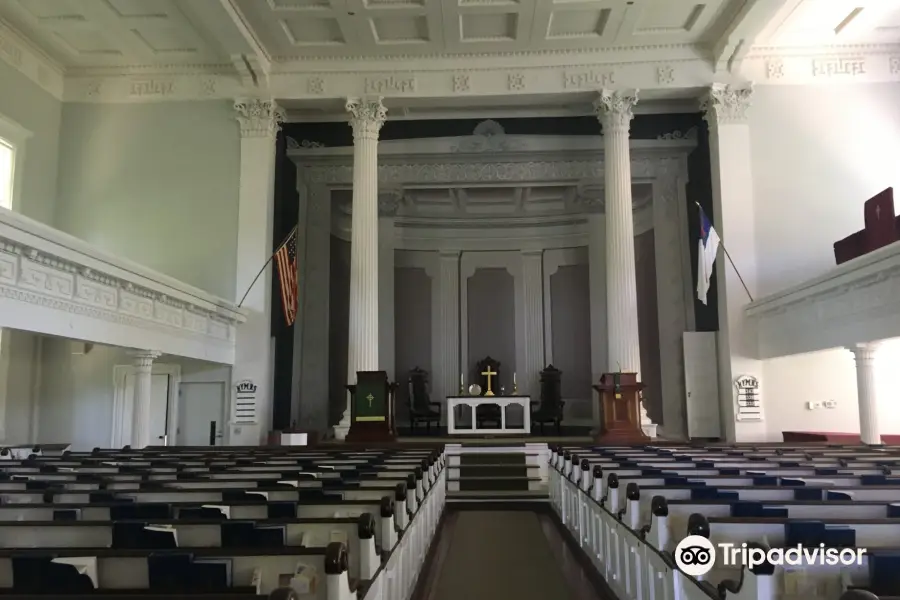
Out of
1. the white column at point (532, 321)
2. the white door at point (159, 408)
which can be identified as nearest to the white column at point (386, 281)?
the white column at point (532, 321)

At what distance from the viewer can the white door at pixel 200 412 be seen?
38.1 ft

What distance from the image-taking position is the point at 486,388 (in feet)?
48.8

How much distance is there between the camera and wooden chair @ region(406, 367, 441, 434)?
13688mm

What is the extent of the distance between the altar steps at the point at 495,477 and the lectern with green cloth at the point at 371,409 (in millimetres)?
1591

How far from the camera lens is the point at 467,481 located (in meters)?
9.26

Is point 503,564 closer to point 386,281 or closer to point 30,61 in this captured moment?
point 386,281

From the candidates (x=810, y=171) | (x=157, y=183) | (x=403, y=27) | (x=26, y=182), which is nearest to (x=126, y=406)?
(x=157, y=183)

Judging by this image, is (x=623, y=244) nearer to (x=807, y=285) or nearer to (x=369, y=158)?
(x=807, y=285)

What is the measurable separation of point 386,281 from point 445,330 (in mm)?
1832

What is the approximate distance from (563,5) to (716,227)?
458 cm

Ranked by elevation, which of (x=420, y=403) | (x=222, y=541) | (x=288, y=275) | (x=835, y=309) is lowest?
(x=222, y=541)

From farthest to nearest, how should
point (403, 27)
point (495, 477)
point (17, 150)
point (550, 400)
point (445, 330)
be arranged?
point (445, 330), point (550, 400), point (403, 27), point (17, 150), point (495, 477)

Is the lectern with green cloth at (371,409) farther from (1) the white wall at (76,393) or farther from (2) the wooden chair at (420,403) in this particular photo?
(1) the white wall at (76,393)

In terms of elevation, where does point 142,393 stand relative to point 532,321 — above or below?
below
